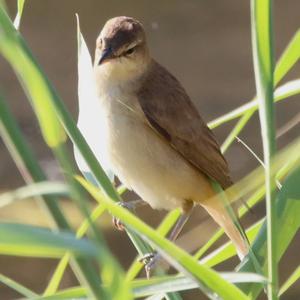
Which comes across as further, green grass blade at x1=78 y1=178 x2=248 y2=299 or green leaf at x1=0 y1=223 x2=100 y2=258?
green grass blade at x1=78 y1=178 x2=248 y2=299

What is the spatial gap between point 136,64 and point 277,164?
141 cm

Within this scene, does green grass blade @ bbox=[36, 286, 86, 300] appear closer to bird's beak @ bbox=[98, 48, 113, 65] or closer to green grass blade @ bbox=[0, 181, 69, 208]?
green grass blade @ bbox=[0, 181, 69, 208]

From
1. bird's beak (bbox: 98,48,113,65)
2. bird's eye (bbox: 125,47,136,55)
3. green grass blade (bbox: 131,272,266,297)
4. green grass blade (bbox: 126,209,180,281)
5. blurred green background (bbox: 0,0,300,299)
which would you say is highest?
bird's beak (bbox: 98,48,113,65)

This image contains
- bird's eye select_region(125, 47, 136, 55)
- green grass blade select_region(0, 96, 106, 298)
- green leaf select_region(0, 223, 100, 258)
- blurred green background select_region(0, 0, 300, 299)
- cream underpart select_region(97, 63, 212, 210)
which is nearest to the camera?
green leaf select_region(0, 223, 100, 258)

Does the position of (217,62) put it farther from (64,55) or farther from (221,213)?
(221,213)

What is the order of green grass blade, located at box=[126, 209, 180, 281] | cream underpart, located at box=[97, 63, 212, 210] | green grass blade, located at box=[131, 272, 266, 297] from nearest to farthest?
1. green grass blade, located at box=[131, 272, 266, 297]
2. green grass blade, located at box=[126, 209, 180, 281]
3. cream underpart, located at box=[97, 63, 212, 210]

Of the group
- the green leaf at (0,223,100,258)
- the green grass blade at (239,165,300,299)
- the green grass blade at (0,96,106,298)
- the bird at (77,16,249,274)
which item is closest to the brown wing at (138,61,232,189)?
the bird at (77,16,249,274)

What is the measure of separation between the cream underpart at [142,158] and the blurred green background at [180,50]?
7.70ft

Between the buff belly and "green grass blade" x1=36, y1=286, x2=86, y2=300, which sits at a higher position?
"green grass blade" x1=36, y1=286, x2=86, y2=300

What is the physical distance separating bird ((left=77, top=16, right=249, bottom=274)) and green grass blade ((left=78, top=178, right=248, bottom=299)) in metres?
1.18

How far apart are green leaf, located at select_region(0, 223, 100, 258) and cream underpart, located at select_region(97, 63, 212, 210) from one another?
1361 millimetres

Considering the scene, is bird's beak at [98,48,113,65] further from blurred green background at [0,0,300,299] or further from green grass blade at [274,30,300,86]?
blurred green background at [0,0,300,299]

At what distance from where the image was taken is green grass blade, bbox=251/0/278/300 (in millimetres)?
1134

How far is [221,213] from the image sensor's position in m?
2.45
